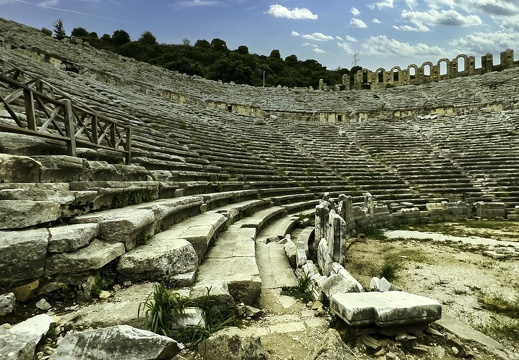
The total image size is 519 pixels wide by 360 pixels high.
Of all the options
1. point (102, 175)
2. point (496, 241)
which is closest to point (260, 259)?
point (102, 175)

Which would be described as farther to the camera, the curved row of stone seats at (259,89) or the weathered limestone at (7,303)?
the curved row of stone seats at (259,89)

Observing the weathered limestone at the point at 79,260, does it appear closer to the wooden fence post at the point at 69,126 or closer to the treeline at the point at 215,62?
the wooden fence post at the point at 69,126

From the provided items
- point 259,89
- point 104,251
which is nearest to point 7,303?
point 104,251

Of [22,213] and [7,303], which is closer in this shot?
[7,303]

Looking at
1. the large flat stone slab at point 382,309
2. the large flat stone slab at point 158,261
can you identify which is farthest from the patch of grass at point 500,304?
the large flat stone slab at point 158,261

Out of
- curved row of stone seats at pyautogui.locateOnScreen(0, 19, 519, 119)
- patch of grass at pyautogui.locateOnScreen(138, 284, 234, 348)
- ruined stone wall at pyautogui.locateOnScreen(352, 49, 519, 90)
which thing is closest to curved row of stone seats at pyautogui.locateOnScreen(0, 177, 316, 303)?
patch of grass at pyautogui.locateOnScreen(138, 284, 234, 348)

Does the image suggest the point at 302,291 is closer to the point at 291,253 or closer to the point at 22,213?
the point at 291,253

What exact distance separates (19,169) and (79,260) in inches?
55.2

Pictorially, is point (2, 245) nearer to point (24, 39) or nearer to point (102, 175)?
point (102, 175)

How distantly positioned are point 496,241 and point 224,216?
7.59 meters

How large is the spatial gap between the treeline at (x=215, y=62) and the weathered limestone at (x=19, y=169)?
133 ft

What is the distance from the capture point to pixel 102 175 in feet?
15.4

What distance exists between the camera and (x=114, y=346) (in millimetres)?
1805

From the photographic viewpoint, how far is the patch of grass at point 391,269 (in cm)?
561
